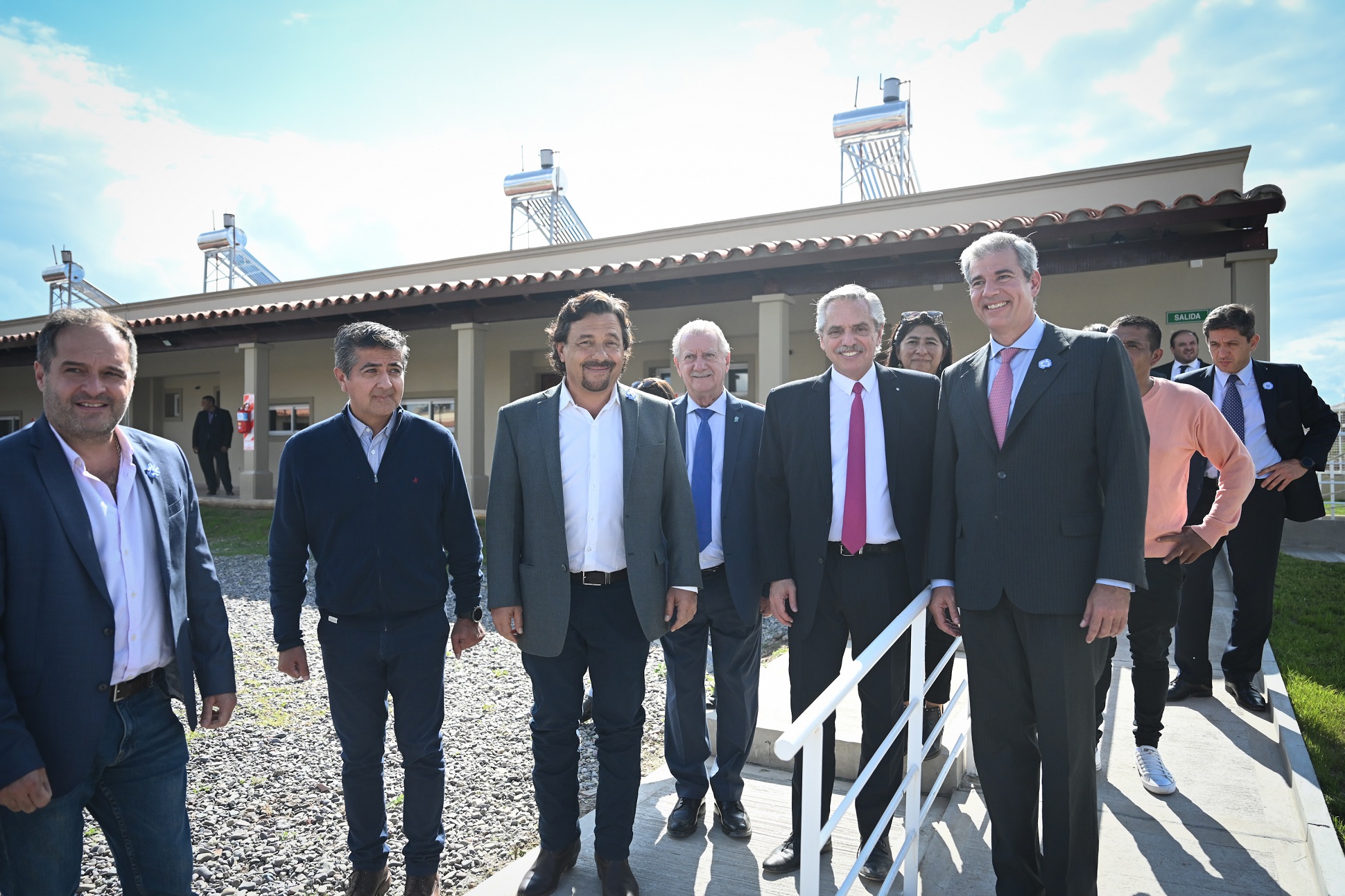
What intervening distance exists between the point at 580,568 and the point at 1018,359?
5.41 ft

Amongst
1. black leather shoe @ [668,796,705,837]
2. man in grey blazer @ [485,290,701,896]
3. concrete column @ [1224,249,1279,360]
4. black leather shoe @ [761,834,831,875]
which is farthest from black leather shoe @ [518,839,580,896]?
concrete column @ [1224,249,1279,360]

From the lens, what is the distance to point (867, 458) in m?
2.82

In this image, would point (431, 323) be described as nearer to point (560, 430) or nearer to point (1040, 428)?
point (560, 430)

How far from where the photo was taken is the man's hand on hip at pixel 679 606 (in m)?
2.85

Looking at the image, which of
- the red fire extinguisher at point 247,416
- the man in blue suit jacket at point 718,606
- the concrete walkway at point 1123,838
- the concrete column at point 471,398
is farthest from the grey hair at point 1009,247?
the red fire extinguisher at point 247,416

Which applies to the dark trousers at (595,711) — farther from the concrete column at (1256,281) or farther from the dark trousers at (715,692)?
the concrete column at (1256,281)

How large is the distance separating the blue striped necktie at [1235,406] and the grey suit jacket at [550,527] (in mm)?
3470

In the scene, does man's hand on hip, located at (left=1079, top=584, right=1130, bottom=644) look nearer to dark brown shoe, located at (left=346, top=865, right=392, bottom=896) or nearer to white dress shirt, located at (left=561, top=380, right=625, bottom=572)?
white dress shirt, located at (left=561, top=380, right=625, bottom=572)

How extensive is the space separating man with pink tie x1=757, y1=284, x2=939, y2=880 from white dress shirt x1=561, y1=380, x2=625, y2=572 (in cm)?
61

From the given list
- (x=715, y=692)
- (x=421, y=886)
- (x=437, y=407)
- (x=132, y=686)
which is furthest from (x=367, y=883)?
(x=437, y=407)

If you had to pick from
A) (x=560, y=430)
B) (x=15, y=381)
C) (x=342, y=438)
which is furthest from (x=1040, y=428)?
(x=15, y=381)

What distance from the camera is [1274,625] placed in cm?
579

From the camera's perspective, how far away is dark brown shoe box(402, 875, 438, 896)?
101 inches

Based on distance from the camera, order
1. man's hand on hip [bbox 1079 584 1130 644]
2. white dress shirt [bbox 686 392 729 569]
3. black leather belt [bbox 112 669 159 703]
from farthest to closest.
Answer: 1. white dress shirt [bbox 686 392 729 569]
2. man's hand on hip [bbox 1079 584 1130 644]
3. black leather belt [bbox 112 669 159 703]
